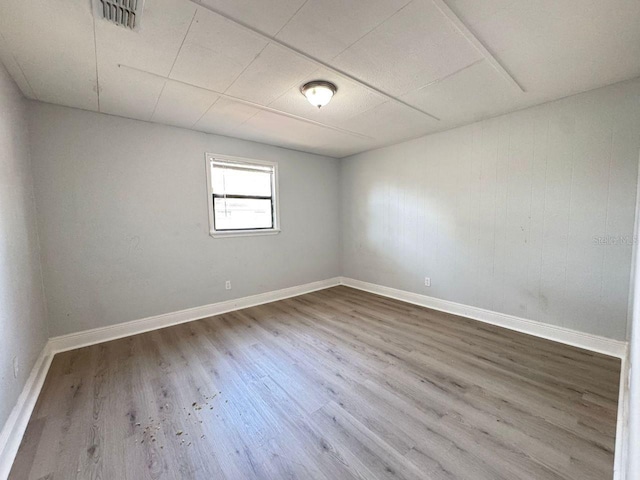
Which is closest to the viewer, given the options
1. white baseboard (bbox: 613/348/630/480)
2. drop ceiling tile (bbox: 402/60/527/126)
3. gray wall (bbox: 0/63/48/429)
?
white baseboard (bbox: 613/348/630/480)

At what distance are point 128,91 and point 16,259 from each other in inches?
64.5

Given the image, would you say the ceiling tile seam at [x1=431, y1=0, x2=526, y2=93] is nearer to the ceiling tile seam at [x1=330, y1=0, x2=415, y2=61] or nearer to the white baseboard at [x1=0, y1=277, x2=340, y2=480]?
the ceiling tile seam at [x1=330, y1=0, x2=415, y2=61]

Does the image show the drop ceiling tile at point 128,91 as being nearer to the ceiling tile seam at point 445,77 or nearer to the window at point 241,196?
the window at point 241,196

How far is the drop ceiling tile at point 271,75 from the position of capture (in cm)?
185

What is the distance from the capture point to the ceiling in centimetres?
146

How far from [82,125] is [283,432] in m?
3.48

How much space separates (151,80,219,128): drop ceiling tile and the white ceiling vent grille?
2.15 feet

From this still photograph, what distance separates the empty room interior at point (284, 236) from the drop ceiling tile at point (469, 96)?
0.03 meters

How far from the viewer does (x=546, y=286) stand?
9.09ft

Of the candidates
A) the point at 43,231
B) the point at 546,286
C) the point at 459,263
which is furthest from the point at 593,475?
the point at 43,231

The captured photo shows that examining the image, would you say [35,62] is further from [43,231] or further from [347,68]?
[347,68]

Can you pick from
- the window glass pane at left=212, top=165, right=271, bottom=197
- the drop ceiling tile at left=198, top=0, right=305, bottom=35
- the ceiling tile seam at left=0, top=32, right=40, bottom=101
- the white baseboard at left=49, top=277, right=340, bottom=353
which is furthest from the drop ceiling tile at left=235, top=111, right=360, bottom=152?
the white baseboard at left=49, top=277, right=340, bottom=353

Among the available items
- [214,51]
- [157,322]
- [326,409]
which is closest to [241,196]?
[157,322]

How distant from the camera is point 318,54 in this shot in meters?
1.83
